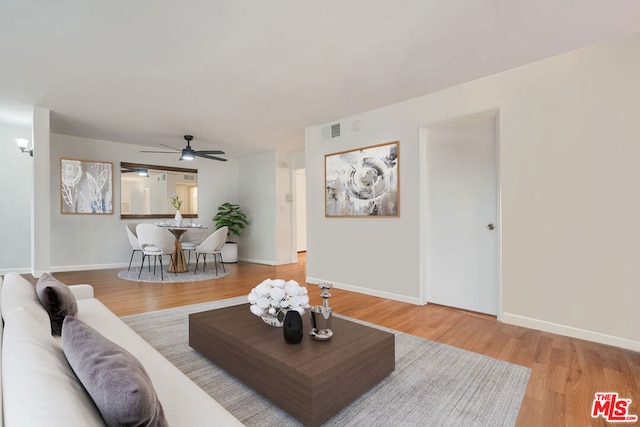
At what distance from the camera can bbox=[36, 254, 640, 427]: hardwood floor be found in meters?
1.74

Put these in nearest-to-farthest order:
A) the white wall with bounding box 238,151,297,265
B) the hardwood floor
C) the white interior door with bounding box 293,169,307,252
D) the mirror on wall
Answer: the hardwood floor
the mirror on wall
the white wall with bounding box 238,151,297,265
the white interior door with bounding box 293,169,307,252

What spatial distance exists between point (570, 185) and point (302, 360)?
277 centimetres

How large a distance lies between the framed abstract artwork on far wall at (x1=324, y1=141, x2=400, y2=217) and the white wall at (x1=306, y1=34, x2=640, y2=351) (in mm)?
795

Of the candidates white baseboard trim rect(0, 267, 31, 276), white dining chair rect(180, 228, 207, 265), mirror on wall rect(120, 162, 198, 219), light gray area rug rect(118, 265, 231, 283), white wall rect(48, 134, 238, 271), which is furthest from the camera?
white dining chair rect(180, 228, 207, 265)

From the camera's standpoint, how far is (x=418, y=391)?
1.83 m

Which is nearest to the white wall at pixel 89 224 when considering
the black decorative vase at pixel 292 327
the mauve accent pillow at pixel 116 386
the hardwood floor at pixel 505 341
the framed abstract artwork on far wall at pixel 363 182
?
the hardwood floor at pixel 505 341

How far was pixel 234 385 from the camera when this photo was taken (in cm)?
187

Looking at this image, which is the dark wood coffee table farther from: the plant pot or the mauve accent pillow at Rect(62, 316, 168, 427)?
the plant pot

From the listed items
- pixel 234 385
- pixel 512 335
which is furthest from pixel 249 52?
pixel 512 335

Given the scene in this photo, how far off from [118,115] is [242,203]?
3.62 m

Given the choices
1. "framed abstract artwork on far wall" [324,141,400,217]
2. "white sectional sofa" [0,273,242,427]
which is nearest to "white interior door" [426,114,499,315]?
"framed abstract artwork on far wall" [324,141,400,217]

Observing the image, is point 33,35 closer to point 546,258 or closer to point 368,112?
point 368,112

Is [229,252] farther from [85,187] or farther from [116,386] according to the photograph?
[116,386]

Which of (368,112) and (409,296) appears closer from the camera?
(409,296)
